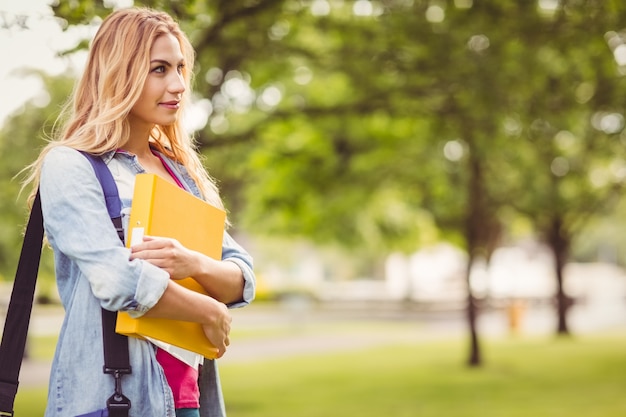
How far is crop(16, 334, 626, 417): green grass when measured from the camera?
37.7 ft

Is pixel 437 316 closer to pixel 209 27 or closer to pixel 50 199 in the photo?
pixel 209 27

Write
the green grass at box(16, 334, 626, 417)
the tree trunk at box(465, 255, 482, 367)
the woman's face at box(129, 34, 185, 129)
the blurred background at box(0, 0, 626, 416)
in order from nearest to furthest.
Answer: the woman's face at box(129, 34, 185, 129)
the blurred background at box(0, 0, 626, 416)
the green grass at box(16, 334, 626, 417)
the tree trunk at box(465, 255, 482, 367)

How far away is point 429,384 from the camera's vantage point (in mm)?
14461

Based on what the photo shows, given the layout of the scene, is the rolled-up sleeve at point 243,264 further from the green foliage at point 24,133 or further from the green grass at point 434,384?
the green grass at point 434,384

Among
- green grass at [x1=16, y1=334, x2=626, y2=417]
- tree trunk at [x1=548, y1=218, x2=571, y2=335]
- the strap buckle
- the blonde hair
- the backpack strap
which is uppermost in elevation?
tree trunk at [x1=548, y1=218, x2=571, y2=335]

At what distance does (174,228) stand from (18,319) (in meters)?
0.45

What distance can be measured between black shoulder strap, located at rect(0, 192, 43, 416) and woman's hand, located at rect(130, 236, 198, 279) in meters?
0.32

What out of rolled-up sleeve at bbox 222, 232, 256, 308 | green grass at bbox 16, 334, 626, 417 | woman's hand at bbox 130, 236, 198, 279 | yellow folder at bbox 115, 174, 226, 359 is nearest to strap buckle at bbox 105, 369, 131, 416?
yellow folder at bbox 115, 174, 226, 359

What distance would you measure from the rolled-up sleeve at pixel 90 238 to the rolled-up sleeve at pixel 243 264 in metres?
0.40

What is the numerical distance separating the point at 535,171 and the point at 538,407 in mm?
7184

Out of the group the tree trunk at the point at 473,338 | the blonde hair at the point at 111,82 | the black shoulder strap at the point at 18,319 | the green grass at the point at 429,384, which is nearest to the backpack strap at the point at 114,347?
the blonde hair at the point at 111,82

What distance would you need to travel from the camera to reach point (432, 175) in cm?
1756

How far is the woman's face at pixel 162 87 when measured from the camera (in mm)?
2193

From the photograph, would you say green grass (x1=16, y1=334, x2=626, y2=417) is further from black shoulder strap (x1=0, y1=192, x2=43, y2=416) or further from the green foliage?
black shoulder strap (x1=0, y1=192, x2=43, y2=416)
